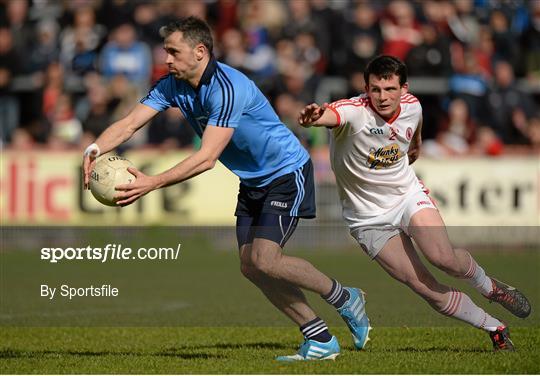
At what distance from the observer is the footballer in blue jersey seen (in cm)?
895

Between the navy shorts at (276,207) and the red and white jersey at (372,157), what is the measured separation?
1.11 ft

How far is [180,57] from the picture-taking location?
894 cm

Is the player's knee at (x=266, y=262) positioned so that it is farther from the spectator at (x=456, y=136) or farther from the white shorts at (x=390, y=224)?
the spectator at (x=456, y=136)

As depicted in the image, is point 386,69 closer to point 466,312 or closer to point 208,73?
point 208,73

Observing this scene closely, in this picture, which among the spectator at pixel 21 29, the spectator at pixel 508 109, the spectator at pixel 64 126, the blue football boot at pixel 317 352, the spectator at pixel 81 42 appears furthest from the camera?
the spectator at pixel 21 29

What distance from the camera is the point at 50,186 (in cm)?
1822

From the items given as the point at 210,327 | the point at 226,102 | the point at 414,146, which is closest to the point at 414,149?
the point at 414,146

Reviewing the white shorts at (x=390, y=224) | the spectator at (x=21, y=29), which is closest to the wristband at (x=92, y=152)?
the white shorts at (x=390, y=224)

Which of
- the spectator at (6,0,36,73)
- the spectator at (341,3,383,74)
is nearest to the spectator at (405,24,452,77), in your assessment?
the spectator at (341,3,383,74)

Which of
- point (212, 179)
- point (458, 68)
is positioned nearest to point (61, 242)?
point (212, 179)

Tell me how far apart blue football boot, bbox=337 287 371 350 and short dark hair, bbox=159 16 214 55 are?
2.32 m

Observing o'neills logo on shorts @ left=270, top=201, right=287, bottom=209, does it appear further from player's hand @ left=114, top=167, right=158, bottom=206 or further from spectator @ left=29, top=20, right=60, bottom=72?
spectator @ left=29, top=20, right=60, bottom=72

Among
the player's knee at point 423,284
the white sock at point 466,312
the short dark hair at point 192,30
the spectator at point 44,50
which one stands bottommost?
the spectator at point 44,50

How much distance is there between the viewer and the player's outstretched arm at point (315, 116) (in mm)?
8602
